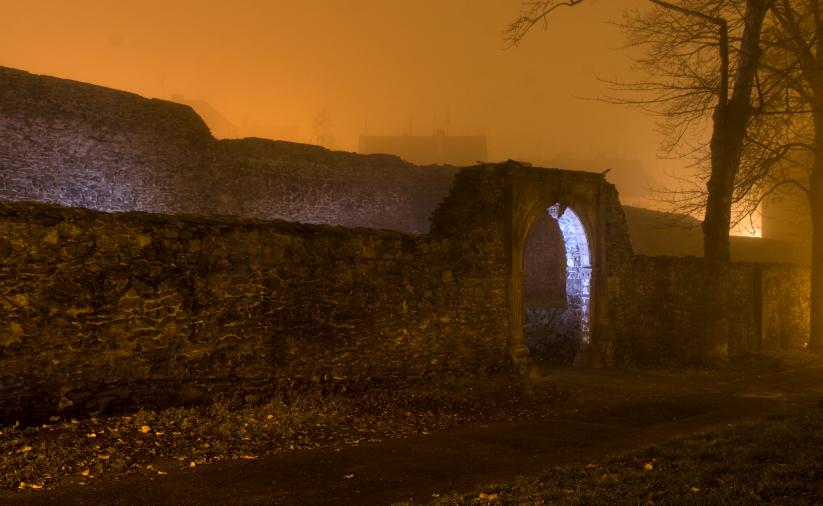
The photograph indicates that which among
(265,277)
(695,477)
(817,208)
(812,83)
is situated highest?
(812,83)

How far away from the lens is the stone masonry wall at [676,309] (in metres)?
15.5

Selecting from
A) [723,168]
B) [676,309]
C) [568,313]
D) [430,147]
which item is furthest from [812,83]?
[430,147]

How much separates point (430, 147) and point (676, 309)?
6999 cm

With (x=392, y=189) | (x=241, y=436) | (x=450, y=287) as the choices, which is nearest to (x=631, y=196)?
(x=392, y=189)

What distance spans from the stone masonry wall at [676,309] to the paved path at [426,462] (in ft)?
15.8

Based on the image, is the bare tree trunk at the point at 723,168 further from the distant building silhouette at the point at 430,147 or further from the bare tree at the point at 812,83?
the distant building silhouette at the point at 430,147

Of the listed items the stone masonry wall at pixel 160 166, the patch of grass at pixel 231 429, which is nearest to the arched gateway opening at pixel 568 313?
the patch of grass at pixel 231 429

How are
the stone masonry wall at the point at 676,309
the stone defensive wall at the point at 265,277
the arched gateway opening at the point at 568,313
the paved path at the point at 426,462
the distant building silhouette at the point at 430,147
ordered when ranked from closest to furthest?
1. the paved path at the point at 426,462
2. the stone defensive wall at the point at 265,277
3. the arched gateway opening at the point at 568,313
4. the stone masonry wall at the point at 676,309
5. the distant building silhouette at the point at 430,147

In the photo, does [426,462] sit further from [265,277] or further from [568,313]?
[568,313]

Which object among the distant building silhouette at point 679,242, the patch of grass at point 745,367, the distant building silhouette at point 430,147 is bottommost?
the patch of grass at point 745,367

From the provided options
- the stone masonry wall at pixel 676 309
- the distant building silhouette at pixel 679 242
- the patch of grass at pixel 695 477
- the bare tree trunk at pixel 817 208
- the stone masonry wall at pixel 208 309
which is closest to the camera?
the patch of grass at pixel 695 477

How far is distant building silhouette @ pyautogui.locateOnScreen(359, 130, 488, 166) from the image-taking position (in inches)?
3196

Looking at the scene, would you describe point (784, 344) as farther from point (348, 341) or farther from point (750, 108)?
point (348, 341)

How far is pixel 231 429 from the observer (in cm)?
754
